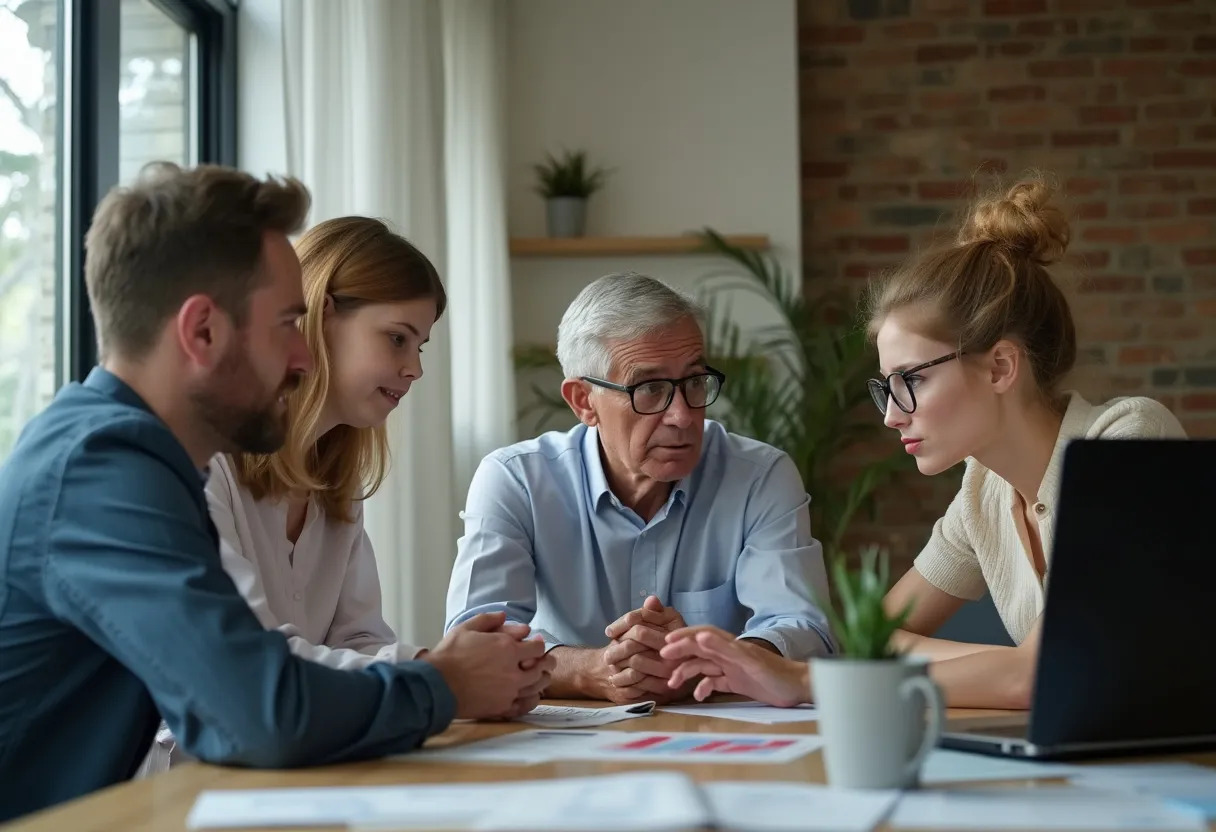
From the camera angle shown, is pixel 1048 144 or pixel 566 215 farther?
pixel 1048 144

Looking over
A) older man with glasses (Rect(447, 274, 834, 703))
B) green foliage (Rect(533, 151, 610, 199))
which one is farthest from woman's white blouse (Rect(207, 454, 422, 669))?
green foliage (Rect(533, 151, 610, 199))

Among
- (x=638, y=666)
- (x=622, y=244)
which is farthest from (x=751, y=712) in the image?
(x=622, y=244)

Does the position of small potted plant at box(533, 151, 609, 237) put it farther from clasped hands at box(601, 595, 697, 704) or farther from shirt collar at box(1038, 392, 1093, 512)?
clasped hands at box(601, 595, 697, 704)

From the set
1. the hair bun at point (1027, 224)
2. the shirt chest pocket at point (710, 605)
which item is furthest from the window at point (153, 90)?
the hair bun at point (1027, 224)

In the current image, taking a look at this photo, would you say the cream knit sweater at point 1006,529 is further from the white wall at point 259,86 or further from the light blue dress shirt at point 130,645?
the white wall at point 259,86

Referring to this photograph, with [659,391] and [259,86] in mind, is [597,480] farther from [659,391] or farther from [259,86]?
[259,86]

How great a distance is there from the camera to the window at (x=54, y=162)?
261 centimetres

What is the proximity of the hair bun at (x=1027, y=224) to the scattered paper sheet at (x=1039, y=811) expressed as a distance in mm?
1239

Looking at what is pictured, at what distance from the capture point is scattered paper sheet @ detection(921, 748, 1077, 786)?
119 centimetres

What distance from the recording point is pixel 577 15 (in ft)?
15.8

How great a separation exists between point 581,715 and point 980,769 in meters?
0.63

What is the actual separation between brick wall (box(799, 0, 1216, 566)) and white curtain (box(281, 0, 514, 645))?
127 centimetres

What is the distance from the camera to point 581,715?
1.73 metres

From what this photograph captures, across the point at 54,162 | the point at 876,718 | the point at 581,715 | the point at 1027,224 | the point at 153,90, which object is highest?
the point at 153,90
